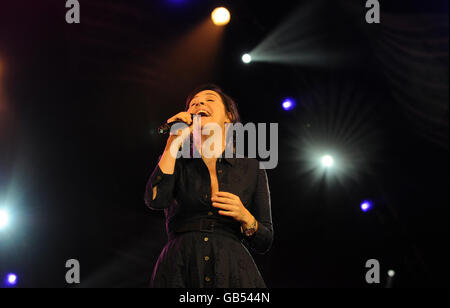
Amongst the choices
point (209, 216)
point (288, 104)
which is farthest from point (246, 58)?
point (209, 216)

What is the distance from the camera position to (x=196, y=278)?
166cm

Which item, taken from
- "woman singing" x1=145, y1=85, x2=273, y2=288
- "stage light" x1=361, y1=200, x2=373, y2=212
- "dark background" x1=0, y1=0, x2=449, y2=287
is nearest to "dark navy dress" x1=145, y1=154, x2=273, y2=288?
"woman singing" x1=145, y1=85, x2=273, y2=288

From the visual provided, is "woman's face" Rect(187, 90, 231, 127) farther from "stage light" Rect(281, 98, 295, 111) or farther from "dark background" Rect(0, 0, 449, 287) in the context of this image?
"stage light" Rect(281, 98, 295, 111)

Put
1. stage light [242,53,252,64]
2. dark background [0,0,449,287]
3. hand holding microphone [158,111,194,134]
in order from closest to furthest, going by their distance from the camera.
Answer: hand holding microphone [158,111,194,134], dark background [0,0,449,287], stage light [242,53,252,64]

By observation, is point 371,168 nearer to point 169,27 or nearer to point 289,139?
point 289,139

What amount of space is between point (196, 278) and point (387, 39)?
10.8ft

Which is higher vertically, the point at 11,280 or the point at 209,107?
the point at 209,107

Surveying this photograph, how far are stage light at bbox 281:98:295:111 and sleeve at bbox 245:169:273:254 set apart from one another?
7.11ft

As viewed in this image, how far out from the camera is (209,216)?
1.80 m

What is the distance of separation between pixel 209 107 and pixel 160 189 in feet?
1.82

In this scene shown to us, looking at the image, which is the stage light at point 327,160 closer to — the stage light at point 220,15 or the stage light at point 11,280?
the stage light at point 220,15

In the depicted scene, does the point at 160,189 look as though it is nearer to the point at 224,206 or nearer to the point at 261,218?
the point at 224,206

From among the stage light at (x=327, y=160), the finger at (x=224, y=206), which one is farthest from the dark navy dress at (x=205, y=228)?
the stage light at (x=327, y=160)

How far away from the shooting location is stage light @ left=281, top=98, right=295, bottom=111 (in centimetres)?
417
